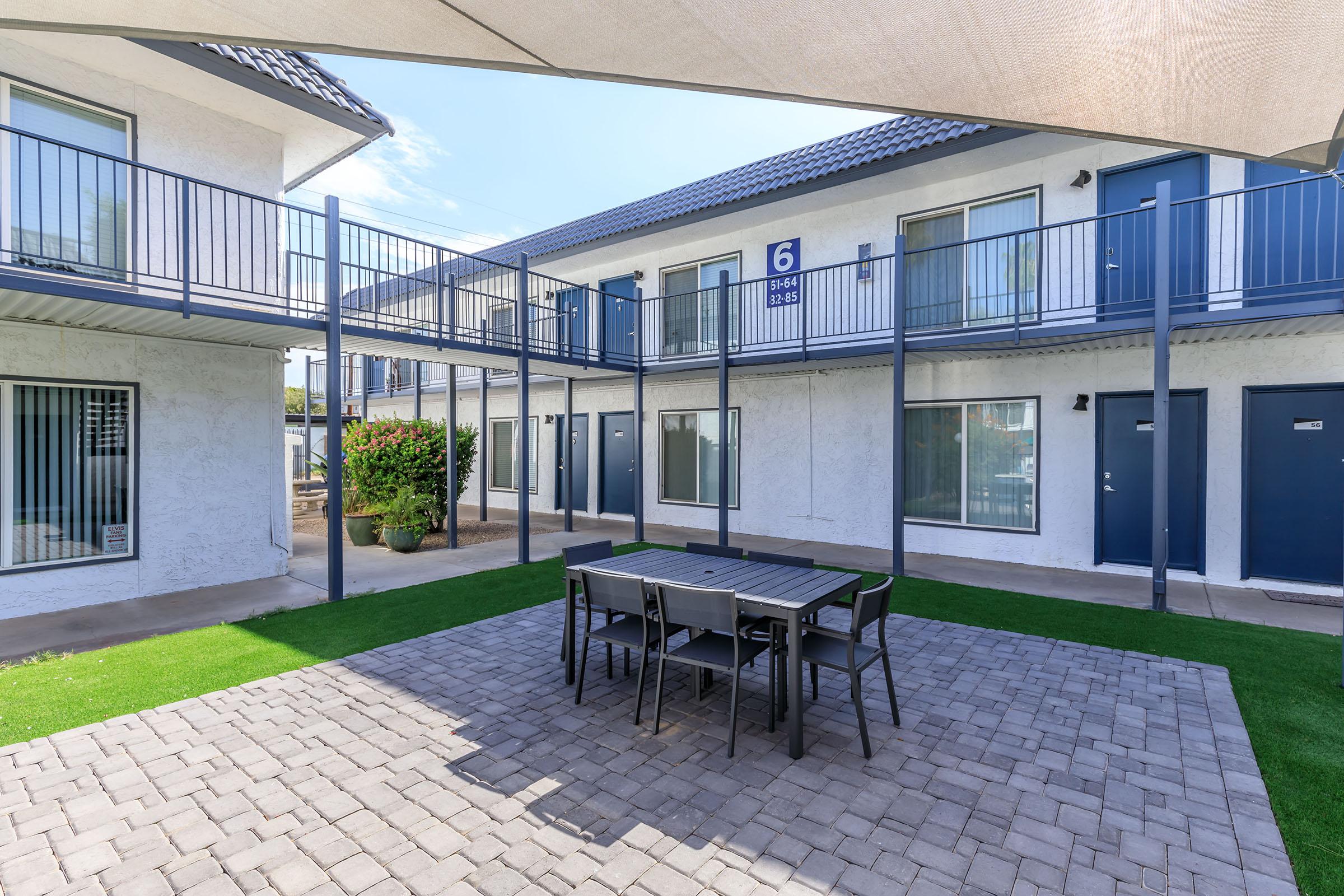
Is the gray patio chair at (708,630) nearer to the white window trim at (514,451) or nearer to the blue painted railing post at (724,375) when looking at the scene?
the blue painted railing post at (724,375)

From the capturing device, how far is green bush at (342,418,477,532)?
404 inches

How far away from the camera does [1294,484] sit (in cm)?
675

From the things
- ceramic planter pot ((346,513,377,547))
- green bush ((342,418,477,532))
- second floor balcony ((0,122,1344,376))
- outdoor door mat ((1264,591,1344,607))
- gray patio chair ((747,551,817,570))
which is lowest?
outdoor door mat ((1264,591,1344,607))

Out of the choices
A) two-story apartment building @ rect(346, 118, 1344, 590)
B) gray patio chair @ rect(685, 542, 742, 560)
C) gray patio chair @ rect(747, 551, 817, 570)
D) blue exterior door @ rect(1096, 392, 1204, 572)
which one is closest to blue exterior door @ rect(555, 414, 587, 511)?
two-story apartment building @ rect(346, 118, 1344, 590)

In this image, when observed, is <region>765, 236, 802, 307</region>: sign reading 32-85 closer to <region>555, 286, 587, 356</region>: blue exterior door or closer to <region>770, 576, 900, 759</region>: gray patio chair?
<region>555, 286, 587, 356</region>: blue exterior door

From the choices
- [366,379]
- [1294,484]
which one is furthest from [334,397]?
[366,379]

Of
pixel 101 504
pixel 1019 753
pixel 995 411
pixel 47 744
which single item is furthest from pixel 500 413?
pixel 1019 753

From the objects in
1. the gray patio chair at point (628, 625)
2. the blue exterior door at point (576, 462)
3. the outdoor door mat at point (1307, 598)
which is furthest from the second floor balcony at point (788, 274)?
the gray patio chair at point (628, 625)

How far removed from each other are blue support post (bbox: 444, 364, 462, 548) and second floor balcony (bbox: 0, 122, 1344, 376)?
1.05m

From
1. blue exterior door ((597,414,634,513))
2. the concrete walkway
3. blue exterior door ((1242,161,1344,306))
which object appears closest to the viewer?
the concrete walkway

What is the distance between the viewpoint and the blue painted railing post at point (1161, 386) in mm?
6109

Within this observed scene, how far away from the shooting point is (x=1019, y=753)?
3389 mm

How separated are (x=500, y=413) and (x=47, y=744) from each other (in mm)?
11897

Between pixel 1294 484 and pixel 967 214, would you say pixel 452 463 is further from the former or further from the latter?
pixel 1294 484
